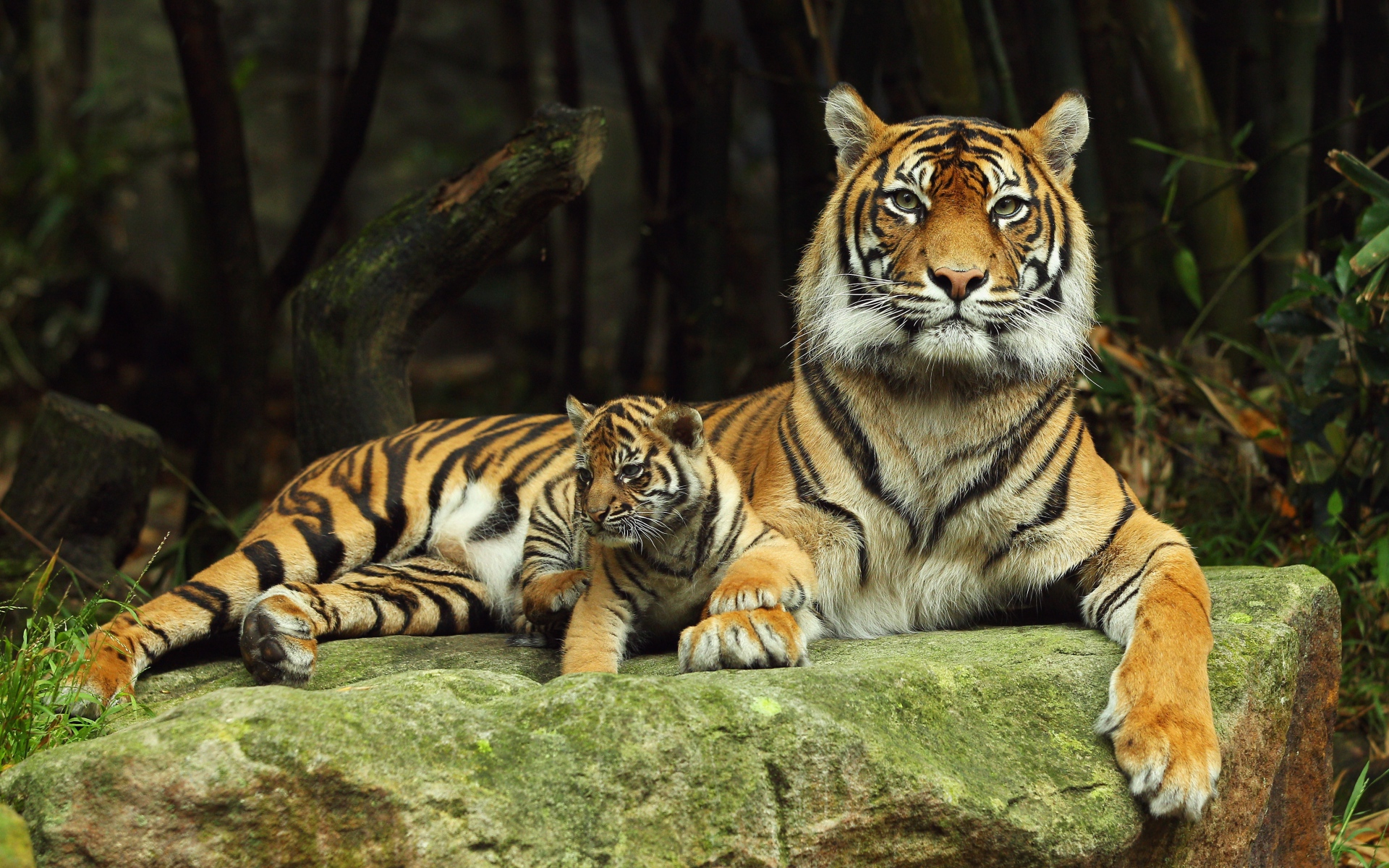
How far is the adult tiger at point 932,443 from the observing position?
307 cm

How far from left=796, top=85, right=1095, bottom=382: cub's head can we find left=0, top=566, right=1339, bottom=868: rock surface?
2.46ft

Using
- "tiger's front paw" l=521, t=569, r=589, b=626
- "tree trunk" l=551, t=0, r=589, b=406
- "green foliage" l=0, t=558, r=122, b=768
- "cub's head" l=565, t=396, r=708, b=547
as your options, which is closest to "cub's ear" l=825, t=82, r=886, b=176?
Result: "cub's head" l=565, t=396, r=708, b=547

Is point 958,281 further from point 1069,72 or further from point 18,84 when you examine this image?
point 18,84

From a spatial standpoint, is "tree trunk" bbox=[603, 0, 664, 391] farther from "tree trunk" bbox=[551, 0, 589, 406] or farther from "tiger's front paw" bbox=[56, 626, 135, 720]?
"tiger's front paw" bbox=[56, 626, 135, 720]

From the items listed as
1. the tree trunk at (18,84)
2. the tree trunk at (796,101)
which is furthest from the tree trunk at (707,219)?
the tree trunk at (18,84)

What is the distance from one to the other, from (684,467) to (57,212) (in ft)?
25.1

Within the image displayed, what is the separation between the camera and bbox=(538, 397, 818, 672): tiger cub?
117 inches

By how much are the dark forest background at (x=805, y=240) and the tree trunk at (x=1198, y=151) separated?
0.01 m

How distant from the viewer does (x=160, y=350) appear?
32.7 ft

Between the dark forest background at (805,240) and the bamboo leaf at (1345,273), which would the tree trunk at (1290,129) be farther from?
the bamboo leaf at (1345,273)

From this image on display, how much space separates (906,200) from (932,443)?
2.07ft

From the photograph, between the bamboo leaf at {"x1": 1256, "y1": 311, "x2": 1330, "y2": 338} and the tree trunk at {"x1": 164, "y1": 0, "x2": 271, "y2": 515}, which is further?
the tree trunk at {"x1": 164, "y1": 0, "x2": 271, "y2": 515}

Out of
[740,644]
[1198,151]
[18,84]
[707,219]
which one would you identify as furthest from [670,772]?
[18,84]

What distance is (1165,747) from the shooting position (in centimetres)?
250
